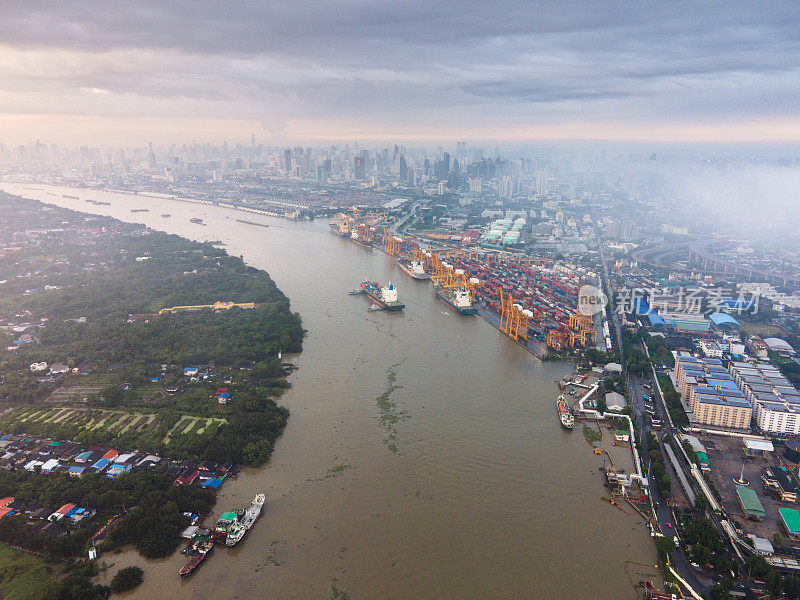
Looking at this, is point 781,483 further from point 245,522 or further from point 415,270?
point 415,270

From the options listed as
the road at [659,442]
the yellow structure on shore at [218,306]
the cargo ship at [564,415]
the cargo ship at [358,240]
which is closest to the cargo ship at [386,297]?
the yellow structure on shore at [218,306]

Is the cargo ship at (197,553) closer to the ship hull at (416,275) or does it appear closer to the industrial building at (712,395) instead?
the industrial building at (712,395)

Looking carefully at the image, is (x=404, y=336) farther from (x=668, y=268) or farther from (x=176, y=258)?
(x=668, y=268)

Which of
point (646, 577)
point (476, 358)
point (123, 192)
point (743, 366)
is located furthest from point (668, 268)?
point (123, 192)

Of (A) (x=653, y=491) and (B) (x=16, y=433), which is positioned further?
(B) (x=16, y=433)

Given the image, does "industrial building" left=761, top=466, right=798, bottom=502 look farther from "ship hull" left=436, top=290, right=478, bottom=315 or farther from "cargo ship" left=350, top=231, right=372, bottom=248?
"cargo ship" left=350, top=231, right=372, bottom=248

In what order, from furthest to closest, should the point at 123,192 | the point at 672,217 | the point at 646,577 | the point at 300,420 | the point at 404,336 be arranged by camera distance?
the point at 123,192
the point at 672,217
the point at 404,336
the point at 300,420
the point at 646,577
